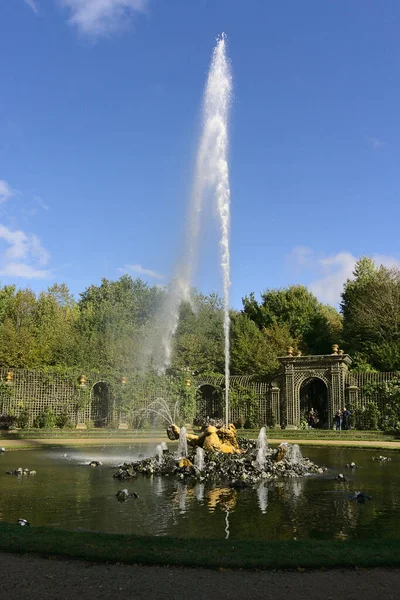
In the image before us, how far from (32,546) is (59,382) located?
27993 mm

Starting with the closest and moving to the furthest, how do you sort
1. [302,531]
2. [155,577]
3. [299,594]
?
[299,594], [155,577], [302,531]

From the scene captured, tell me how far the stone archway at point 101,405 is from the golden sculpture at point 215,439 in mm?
19401

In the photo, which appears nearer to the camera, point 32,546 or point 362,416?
point 32,546

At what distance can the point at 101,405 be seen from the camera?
35.9 m

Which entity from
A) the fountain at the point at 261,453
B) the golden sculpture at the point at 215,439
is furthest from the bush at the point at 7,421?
the fountain at the point at 261,453

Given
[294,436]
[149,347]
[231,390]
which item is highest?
[149,347]

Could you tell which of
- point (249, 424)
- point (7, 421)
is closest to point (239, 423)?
point (249, 424)

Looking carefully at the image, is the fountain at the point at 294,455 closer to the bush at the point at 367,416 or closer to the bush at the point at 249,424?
the bush at the point at 367,416

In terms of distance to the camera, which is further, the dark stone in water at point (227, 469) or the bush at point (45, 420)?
the bush at point (45, 420)

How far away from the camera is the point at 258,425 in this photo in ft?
111

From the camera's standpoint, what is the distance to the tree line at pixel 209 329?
139ft

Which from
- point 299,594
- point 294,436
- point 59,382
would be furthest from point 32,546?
point 59,382

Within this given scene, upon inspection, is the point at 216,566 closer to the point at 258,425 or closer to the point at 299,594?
the point at 299,594

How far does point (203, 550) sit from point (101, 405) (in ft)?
101
